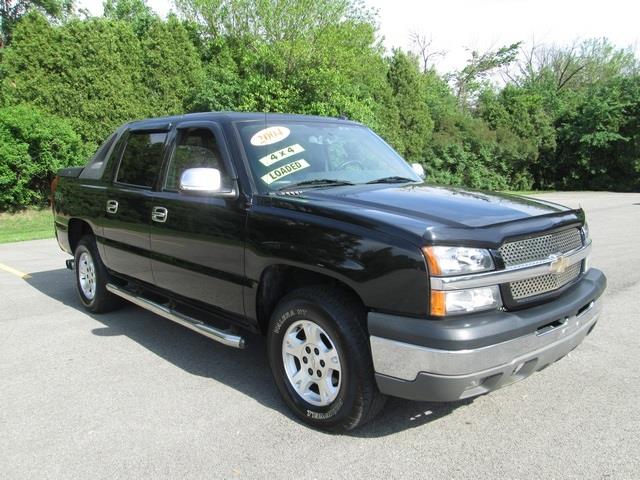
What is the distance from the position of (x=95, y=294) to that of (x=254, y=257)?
292 centimetres

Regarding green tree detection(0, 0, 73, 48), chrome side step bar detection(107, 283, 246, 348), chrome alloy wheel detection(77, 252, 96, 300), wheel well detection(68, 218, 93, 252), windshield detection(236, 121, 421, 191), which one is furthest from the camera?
green tree detection(0, 0, 73, 48)

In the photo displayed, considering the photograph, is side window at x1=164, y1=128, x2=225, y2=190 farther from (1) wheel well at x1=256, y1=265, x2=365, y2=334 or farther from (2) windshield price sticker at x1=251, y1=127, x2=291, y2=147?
(1) wheel well at x1=256, y1=265, x2=365, y2=334

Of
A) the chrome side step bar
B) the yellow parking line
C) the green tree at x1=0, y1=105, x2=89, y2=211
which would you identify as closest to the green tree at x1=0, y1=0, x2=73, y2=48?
the green tree at x1=0, y1=105, x2=89, y2=211

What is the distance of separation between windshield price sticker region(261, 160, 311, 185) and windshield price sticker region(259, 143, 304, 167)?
2.9 inches

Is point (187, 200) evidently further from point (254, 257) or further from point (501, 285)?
point (501, 285)

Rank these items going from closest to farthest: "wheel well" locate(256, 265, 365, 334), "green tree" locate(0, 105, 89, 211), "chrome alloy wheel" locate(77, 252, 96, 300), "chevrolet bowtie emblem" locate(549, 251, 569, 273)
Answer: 1. "chevrolet bowtie emblem" locate(549, 251, 569, 273)
2. "wheel well" locate(256, 265, 365, 334)
3. "chrome alloy wheel" locate(77, 252, 96, 300)
4. "green tree" locate(0, 105, 89, 211)

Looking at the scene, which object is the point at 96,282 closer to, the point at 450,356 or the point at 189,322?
the point at 189,322

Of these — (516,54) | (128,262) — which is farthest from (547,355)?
(516,54)

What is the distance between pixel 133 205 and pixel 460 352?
3.22m

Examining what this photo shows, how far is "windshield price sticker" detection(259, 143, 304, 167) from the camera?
12.7ft

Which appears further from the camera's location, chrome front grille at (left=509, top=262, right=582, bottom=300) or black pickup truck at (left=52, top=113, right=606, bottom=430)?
chrome front grille at (left=509, top=262, right=582, bottom=300)

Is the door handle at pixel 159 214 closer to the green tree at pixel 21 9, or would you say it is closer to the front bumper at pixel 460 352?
the front bumper at pixel 460 352

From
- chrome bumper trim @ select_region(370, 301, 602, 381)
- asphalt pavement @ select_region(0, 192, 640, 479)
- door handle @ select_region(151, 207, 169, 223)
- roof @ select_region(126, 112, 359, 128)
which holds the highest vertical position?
roof @ select_region(126, 112, 359, 128)

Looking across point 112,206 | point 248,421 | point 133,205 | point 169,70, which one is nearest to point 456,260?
point 248,421
